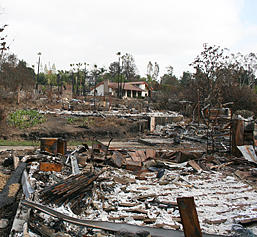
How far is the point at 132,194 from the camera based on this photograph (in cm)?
488

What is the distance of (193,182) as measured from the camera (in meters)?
5.83

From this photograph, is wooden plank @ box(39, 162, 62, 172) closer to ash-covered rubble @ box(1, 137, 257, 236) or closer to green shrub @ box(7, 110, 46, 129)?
ash-covered rubble @ box(1, 137, 257, 236)

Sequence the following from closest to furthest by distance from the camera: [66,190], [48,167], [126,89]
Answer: [66,190]
[48,167]
[126,89]

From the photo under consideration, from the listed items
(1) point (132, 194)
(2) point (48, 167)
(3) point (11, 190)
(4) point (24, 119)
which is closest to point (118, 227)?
(1) point (132, 194)

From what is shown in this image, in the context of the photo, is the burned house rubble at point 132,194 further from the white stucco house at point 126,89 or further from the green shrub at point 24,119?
the white stucco house at point 126,89

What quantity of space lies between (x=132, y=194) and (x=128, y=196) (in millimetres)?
156

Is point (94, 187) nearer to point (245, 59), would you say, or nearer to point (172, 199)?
point (172, 199)

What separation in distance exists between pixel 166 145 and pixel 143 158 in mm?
4571

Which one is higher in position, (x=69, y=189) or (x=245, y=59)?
(x=245, y=59)

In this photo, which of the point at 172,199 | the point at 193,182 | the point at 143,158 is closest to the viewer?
the point at 172,199

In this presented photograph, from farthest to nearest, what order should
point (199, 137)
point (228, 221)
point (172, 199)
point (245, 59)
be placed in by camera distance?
point (245, 59) → point (199, 137) → point (172, 199) → point (228, 221)

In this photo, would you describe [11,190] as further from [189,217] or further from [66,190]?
[189,217]

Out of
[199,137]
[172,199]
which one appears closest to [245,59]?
[199,137]

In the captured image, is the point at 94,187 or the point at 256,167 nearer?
the point at 94,187
